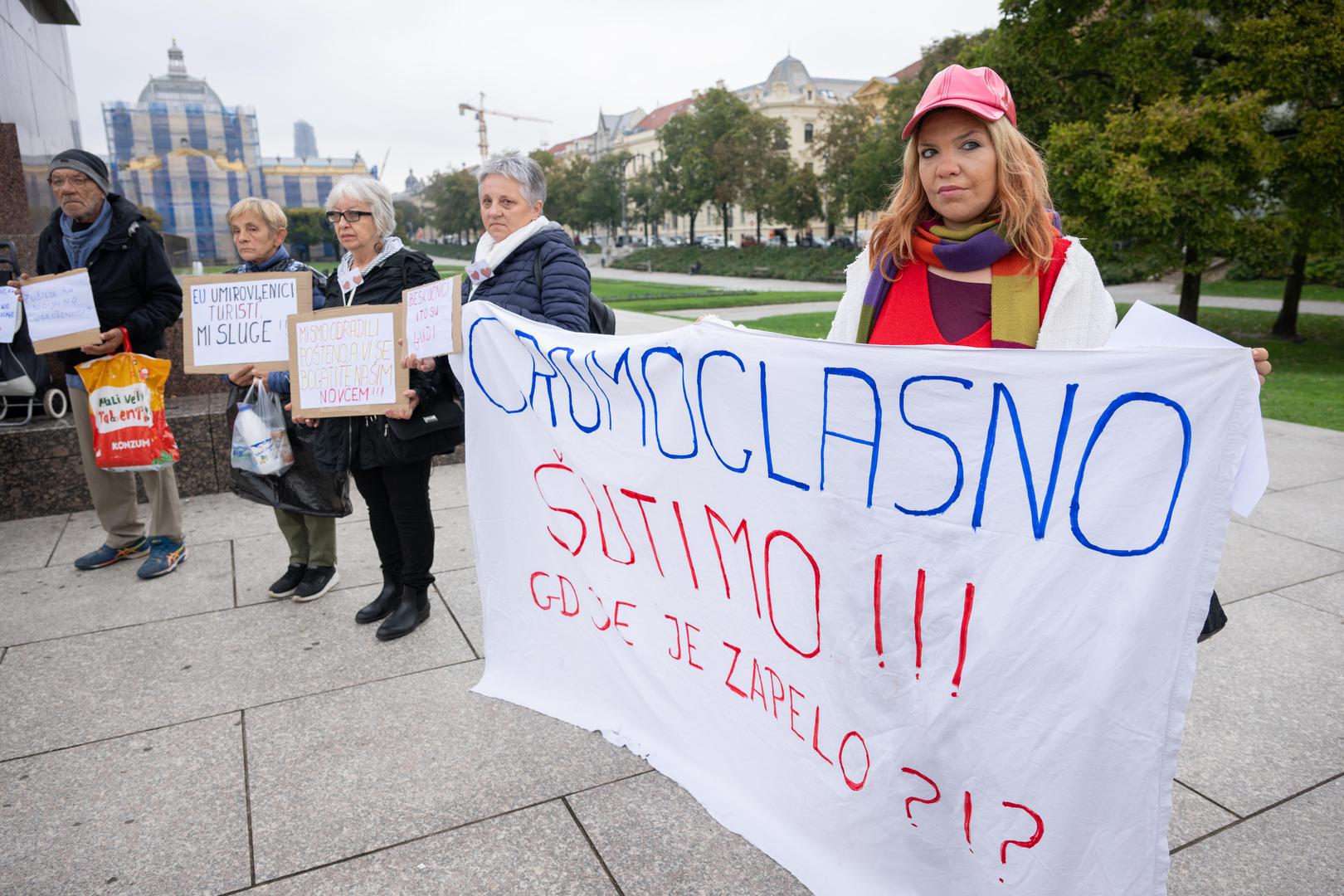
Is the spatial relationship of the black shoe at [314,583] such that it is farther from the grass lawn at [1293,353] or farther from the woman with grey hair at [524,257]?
the grass lawn at [1293,353]

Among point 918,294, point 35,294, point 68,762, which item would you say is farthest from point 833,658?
point 35,294

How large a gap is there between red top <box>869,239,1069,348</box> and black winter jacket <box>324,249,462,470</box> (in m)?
1.92

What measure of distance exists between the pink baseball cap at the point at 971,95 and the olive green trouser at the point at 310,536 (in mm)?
3286

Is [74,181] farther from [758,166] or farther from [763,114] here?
[763,114]

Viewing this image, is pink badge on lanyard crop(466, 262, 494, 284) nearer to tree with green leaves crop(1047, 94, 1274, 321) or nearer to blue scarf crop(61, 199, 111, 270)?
blue scarf crop(61, 199, 111, 270)

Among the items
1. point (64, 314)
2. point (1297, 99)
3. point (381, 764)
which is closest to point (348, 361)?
point (381, 764)

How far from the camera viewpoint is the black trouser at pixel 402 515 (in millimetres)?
3592

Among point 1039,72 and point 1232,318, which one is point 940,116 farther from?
point 1232,318

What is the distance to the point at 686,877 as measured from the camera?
2.26m

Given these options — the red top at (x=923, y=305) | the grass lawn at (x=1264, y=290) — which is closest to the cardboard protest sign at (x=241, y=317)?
the red top at (x=923, y=305)

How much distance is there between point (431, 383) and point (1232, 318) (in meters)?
17.5

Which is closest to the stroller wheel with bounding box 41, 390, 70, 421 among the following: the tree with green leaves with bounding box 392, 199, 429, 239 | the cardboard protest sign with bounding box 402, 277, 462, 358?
the cardboard protest sign with bounding box 402, 277, 462, 358

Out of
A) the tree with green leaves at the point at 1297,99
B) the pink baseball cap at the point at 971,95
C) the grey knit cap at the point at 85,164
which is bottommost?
the pink baseball cap at the point at 971,95

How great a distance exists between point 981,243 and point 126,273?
13.4 feet
